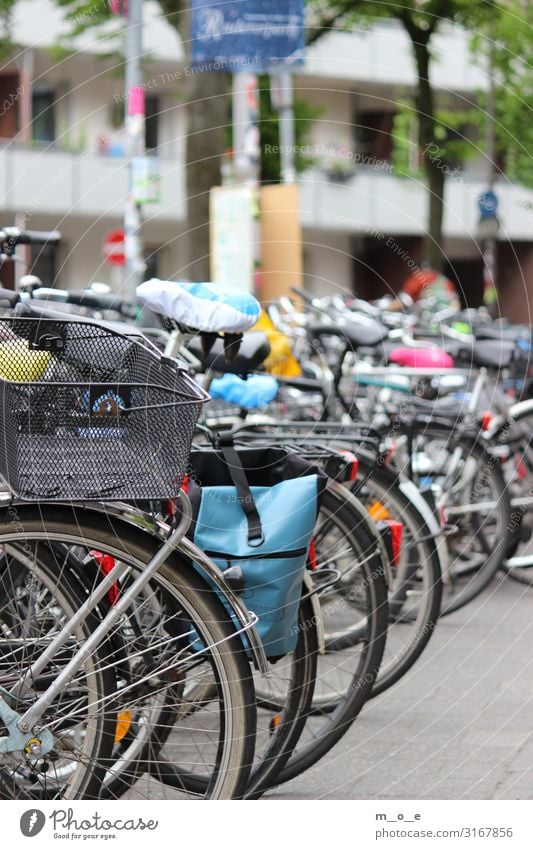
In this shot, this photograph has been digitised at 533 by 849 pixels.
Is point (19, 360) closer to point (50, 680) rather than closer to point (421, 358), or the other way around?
point (50, 680)

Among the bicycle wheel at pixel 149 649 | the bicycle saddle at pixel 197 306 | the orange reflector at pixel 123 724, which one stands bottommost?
the orange reflector at pixel 123 724

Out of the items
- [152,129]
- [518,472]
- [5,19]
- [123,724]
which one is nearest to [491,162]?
[123,724]

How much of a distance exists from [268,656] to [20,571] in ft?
1.99

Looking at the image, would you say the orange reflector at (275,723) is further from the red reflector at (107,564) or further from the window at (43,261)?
the window at (43,261)

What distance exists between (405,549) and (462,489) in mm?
1533

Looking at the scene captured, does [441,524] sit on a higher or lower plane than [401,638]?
higher

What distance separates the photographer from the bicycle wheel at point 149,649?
2.62 meters

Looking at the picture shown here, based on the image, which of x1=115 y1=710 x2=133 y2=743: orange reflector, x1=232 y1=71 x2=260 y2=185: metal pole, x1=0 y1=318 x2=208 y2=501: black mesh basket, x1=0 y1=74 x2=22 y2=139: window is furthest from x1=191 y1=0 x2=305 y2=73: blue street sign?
x1=0 y1=74 x2=22 y2=139: window

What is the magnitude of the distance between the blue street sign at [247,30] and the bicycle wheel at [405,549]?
133 centimetres

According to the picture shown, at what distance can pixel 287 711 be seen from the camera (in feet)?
10.7
